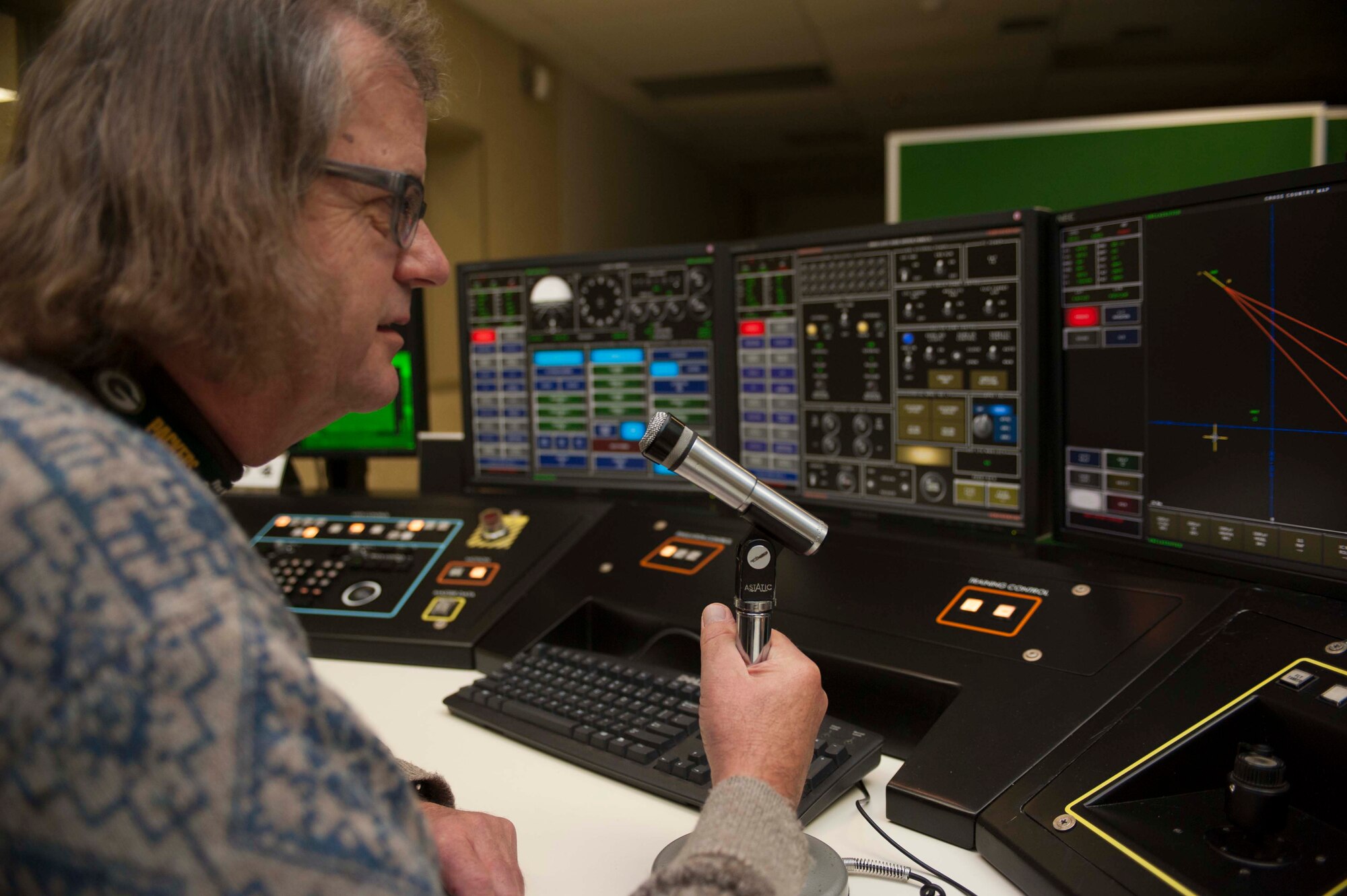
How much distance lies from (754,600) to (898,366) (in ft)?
2.01

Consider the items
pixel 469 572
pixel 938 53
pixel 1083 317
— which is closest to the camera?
pixel 1083 317

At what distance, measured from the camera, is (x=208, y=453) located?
648 millimetres

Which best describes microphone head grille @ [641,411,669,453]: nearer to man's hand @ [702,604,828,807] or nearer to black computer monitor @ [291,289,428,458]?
man's hand @ [702,604,828,807]

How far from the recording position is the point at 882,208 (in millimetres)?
9789

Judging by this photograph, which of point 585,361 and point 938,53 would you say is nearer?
point 585,361

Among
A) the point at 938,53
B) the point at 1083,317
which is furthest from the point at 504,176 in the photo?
the point at 1083,317

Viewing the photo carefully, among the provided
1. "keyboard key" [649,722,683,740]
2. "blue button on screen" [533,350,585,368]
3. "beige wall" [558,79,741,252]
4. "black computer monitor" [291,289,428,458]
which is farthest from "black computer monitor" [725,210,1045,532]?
"beige wall" [558,79,741,252]

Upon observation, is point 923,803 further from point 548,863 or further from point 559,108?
point 559,108

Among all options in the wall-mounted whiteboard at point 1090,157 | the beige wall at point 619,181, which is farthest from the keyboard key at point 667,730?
the beige wall at point 619,181

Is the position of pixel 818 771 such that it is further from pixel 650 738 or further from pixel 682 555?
pixel 682 555

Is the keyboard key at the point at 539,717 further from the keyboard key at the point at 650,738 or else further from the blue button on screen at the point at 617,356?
the blue button on screen at the point at 617,356

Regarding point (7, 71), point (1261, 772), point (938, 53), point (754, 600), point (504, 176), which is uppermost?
point (938, 53)

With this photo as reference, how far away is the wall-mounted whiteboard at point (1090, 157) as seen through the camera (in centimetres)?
258

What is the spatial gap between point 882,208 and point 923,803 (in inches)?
378
